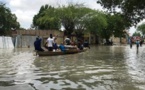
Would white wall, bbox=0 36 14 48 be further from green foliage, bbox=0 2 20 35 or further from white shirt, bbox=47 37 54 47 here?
white shirt, bbox=47 37 54 47

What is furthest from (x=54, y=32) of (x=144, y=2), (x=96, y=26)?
(x=144, y=2)

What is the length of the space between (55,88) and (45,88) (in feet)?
0.92

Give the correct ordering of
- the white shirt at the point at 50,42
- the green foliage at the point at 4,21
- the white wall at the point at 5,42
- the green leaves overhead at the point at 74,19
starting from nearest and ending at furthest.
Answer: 1. the white shirt at the point at 50,42
2. the white wall at the point at 5,42
3. the green foliage at the point at 4,21
4. the green leaves overhead at the point at 74,19

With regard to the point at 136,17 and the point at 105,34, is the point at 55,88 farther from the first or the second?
the point at 105,34

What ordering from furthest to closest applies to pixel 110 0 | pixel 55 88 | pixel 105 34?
pixel 105 34 < pixel 110 0 < pixel 55 88

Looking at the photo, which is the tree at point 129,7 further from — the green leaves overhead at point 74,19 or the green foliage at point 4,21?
the green foliage at point 4,21

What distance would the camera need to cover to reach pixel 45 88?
848 cm

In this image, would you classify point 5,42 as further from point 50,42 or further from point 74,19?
point 50,42

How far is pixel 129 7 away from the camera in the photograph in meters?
26.8

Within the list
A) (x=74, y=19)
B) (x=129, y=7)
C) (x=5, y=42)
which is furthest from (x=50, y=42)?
(x=74, y=19)

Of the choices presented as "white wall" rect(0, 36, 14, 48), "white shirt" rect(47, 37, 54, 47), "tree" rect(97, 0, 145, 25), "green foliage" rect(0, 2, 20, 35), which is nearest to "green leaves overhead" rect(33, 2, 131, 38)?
"green foliage" rect(0, 2, 20, 35)

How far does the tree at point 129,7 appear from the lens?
1016 inches

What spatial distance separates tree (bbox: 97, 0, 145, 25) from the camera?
2581 centimetres

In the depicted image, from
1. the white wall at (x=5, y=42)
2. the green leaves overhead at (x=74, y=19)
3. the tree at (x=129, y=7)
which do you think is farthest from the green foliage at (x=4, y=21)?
the tree at (x=129, y=7)
